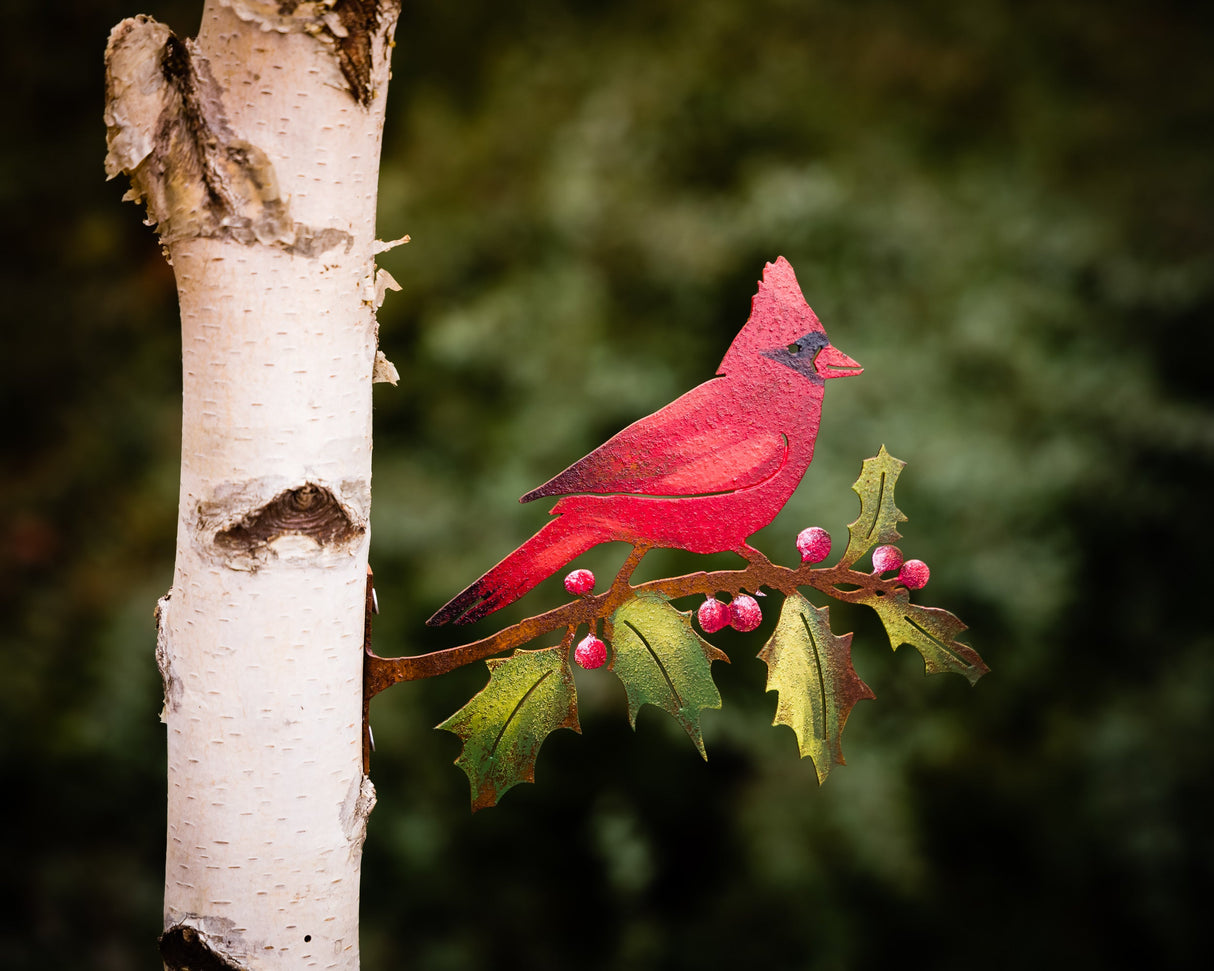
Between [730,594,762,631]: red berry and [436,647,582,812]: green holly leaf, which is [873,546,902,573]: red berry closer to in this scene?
[730,594,762,631]: red berry

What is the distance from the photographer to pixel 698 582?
2.33 ft

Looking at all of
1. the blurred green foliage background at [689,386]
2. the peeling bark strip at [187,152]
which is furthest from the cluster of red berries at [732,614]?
the blurred green foliage background at [689,386]

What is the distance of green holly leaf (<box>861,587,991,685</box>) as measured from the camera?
2.38 ft

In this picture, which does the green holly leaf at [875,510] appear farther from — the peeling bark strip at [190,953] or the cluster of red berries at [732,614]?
the peeling bark strip at [190,953]

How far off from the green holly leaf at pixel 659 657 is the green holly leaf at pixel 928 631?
139 mm

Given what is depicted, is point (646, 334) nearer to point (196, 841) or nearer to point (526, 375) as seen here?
point (526, 375)

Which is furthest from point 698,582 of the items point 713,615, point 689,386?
point 689,386

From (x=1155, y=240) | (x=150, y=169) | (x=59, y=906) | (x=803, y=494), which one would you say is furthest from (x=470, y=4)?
(x=59, y=906)

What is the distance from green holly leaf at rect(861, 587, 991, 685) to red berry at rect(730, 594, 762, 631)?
9cm

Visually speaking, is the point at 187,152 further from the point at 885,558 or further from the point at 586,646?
the point at 885,558

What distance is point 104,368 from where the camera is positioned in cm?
183

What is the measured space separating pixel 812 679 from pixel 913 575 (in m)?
0.11

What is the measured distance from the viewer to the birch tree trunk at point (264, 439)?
0.59 m

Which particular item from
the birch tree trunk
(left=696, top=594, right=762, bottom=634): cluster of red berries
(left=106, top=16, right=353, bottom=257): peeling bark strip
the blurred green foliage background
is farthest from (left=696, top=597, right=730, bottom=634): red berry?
the blurred green foliage background
